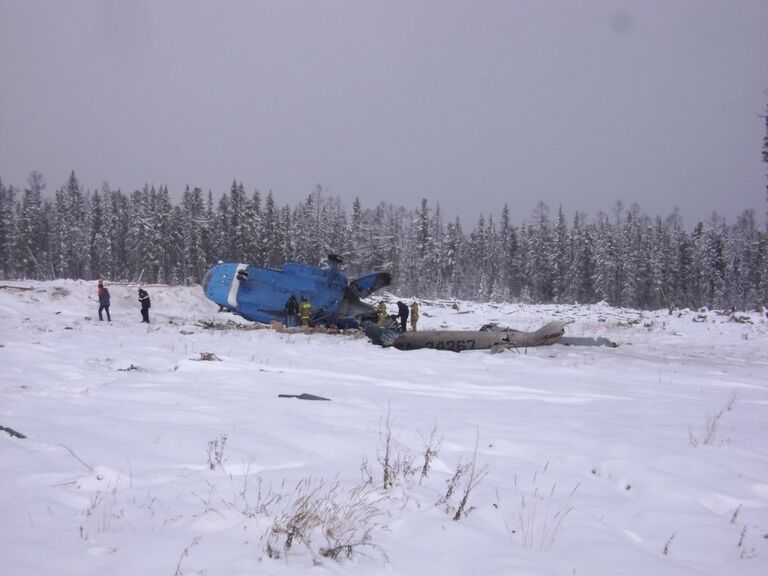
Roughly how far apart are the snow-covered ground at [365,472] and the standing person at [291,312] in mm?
7920

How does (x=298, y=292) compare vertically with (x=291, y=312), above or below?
above

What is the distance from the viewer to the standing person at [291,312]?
56.7 feet

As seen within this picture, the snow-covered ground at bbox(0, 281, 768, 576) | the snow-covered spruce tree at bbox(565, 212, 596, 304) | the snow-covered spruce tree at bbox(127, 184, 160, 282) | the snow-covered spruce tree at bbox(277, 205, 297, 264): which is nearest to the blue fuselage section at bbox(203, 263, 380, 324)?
the snow-covered ground at bbox(0, 281, 768, 576)

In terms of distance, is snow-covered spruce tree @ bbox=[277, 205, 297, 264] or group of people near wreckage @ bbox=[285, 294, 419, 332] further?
snow-covered spruce tree @ bbox=[277, 205, 297, 264]

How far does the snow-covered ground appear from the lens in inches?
106

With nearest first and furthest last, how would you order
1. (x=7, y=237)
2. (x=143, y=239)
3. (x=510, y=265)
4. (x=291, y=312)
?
1. (x=291, y=312)
2. (x=7, y=237)
3. (x=143, y=239)
4. (x=510, y=265)

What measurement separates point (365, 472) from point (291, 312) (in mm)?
13793

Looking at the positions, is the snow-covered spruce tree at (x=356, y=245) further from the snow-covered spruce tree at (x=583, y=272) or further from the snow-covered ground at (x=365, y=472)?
the snow-covered ground at (x=365, y=472)

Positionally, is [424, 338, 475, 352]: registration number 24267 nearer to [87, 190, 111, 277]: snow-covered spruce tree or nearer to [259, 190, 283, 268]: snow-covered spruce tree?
[259, 190, 283, 268]: snow-covered spruce tree

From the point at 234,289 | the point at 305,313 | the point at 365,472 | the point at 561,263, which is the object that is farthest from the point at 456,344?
the point at 561,263

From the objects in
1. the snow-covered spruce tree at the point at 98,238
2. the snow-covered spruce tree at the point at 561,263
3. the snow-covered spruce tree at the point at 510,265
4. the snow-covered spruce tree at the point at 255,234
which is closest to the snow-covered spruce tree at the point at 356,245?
the snow-covered spruce tree at the point at 255,234

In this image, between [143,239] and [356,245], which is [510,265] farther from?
[143,239]

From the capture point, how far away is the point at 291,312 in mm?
17312

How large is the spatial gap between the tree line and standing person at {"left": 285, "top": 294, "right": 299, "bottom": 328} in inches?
1518
